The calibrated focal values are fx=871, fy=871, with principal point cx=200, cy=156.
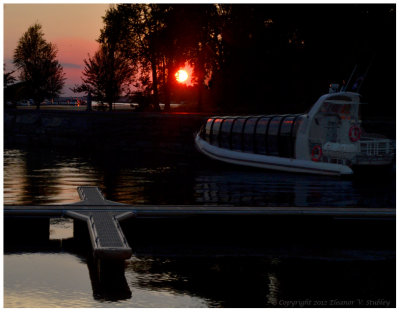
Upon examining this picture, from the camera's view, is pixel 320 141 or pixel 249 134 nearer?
pixel 320 141

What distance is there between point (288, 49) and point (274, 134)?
18.8 metres

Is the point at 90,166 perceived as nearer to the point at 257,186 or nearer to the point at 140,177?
the point at 140,177

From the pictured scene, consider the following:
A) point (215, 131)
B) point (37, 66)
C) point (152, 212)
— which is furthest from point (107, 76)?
point (152, 212)

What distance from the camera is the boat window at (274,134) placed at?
113 ft

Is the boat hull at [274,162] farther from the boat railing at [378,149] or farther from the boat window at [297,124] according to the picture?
the boat window at [297,124]

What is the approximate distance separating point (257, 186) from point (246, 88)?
23.5m

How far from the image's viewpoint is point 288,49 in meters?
52.3

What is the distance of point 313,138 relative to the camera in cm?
3378

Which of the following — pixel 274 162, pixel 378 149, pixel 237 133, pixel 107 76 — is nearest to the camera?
pixel 378 149

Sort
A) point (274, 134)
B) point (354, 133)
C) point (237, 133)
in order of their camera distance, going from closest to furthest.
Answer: point (354, 133)
point (274, 134)
point (237, 133)

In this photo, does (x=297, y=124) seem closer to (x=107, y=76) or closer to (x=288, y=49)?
(x=288, y=49)

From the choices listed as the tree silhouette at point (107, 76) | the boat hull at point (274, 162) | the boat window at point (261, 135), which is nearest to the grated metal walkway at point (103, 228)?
the boat hull at point (274, 162)

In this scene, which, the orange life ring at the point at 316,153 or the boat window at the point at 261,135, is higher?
the boat window at the point at 261,135

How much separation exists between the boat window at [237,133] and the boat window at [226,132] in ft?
1.01
